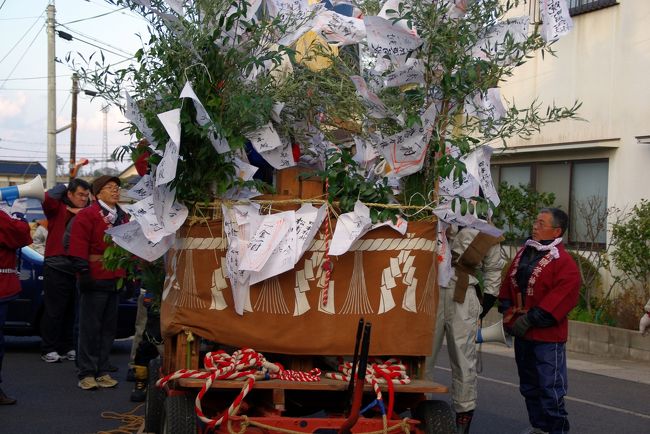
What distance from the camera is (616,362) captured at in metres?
12.1

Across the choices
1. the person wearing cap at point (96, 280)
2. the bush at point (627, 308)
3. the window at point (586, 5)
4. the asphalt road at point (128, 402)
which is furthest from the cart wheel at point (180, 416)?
the window at point (586, 5)

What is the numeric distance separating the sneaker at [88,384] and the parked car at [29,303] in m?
1.79

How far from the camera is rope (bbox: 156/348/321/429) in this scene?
4738 millimetres

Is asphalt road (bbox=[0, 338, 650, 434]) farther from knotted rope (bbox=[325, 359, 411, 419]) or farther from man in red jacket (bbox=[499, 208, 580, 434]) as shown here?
knotted rope (bbox=[325, 359, 411, 419])

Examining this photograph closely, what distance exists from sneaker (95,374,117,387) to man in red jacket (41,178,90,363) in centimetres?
130

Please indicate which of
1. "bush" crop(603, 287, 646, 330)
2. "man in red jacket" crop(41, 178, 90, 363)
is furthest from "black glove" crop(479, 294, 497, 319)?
"bush" crop(603, 287, 646, 330)

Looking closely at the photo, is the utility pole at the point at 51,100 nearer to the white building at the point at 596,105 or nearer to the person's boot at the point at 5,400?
the white building at the point at 596,105

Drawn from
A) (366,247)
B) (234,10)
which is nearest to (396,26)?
(234,10)

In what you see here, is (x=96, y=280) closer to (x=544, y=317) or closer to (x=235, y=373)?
(x=235, y=373)

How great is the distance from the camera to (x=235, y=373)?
487 cm

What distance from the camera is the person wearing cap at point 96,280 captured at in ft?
27.8

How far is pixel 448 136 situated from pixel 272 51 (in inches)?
47.6

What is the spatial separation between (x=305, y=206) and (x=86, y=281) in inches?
163

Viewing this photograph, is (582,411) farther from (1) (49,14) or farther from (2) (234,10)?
(1) (49,14)
